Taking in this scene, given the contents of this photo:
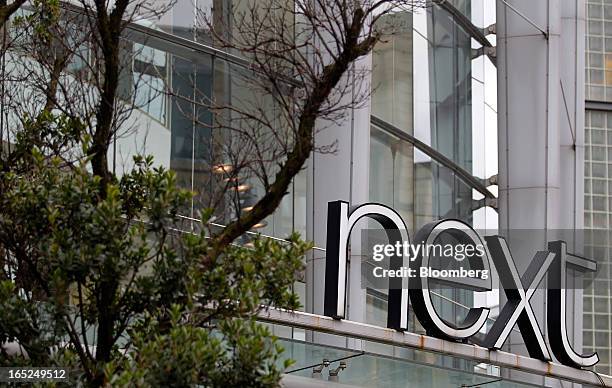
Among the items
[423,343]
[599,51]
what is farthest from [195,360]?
[599,51]

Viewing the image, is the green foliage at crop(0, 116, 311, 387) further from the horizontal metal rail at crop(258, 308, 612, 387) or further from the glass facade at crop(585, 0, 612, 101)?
the glass facade at crop(585, 0, 612, 101)

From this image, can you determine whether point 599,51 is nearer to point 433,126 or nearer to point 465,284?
point 433,126

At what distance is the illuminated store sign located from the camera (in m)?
17.4

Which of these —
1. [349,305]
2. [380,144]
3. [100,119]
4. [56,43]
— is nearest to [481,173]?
[380,144]

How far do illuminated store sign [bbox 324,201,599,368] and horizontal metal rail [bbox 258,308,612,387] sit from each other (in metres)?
0.12

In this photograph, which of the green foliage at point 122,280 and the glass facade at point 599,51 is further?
the glass facade at point 599,51

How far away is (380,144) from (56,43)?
1016cm

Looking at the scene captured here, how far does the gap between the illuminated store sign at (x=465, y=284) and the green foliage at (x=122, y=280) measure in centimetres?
665

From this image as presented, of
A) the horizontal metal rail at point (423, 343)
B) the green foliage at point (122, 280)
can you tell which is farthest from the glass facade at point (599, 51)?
the green foliage at point (122, 280)

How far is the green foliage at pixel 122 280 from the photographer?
9.80 metres

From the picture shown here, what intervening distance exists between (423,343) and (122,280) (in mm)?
8344

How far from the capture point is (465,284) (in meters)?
21.8

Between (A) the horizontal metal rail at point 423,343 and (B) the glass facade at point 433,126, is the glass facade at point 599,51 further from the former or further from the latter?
(A) the horizontal metal rail at point 423,343

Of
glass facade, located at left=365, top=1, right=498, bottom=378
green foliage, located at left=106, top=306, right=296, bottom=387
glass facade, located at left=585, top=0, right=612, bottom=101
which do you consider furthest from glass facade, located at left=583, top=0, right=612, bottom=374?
green foliage, located at left=106, top=306, right=296, bottom=387
